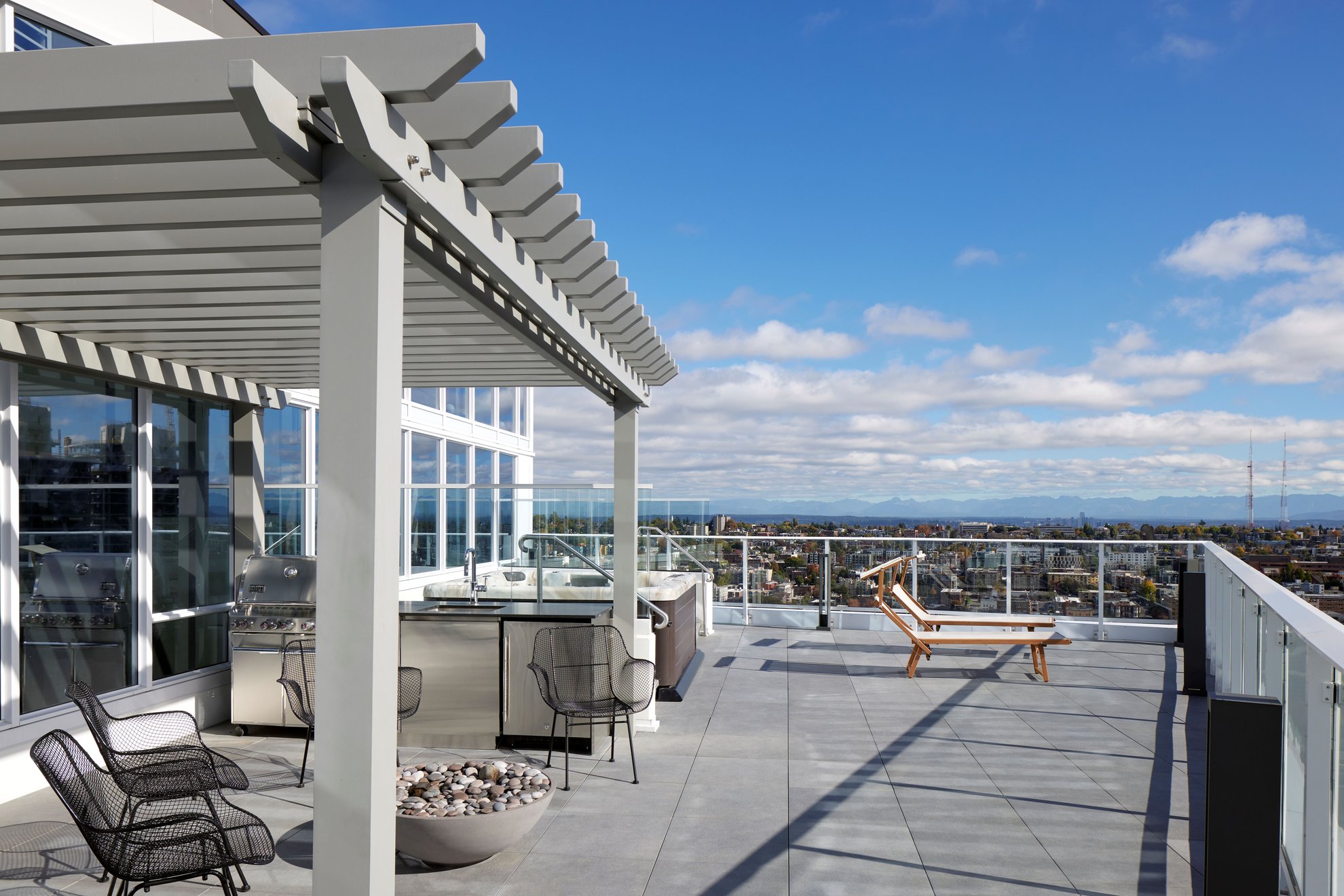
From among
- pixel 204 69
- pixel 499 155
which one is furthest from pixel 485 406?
pixel 204 69

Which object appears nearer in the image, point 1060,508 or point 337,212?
point 337,212

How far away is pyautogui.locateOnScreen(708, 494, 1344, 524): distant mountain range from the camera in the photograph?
14844 mm

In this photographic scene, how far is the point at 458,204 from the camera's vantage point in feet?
8.97

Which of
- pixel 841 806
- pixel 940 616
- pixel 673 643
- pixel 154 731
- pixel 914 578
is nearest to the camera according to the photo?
pixel 154 731

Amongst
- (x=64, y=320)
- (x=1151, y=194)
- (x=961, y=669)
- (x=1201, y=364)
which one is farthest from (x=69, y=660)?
(x=1201, y=364)

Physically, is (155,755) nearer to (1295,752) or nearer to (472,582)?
(472,582)

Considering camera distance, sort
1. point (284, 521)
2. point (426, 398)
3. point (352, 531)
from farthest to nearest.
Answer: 1. point (426, 398)
2. point (284, 521)
3. point (352, 531)

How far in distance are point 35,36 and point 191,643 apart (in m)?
4.04

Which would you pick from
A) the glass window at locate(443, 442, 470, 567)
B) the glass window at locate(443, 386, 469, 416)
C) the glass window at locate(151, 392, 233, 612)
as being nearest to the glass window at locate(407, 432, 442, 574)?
the glass window at locate(443, 442, 470, 567)

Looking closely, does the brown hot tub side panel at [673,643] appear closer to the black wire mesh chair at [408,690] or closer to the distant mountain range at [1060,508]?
the black wire mesh chair at [408,690]

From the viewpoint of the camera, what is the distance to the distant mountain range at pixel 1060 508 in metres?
14.8

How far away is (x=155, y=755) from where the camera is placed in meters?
4.24

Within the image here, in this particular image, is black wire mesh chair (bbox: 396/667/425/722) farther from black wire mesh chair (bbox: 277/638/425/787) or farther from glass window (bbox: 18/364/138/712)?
glass window (bbox: 18/364/138/712)

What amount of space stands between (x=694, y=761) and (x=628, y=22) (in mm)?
9960
